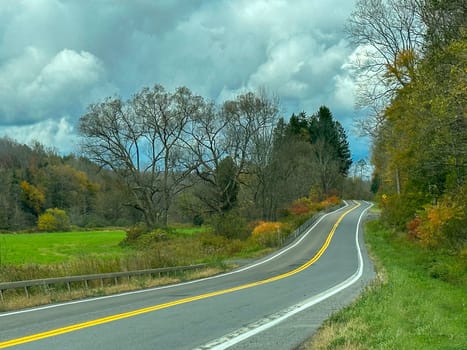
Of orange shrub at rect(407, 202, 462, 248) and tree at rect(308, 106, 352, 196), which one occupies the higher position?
tree at rect(308, 106, 352, 196)

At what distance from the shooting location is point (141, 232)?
219ft

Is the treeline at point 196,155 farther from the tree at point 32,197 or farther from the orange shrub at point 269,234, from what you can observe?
the tree at point 32,197

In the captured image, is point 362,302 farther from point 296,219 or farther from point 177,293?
point 296,219

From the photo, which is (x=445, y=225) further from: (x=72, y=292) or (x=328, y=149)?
(x=328, y=149)

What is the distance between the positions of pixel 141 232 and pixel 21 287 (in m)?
50.6

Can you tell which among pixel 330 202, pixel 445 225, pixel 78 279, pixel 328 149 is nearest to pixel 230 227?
pixel 445 225

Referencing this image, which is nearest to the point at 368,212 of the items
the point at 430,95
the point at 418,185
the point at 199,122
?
the point at 199,122

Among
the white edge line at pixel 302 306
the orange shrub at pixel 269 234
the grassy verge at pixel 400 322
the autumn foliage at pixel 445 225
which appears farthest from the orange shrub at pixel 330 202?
the grassy verge at pixel 400 322

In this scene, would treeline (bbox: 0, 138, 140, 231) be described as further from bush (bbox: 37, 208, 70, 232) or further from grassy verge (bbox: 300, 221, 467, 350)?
grassy verge (bbox: 300, 221, 467, 350)

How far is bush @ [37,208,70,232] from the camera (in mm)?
116750

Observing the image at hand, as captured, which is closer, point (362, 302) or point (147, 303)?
point (362, 302)

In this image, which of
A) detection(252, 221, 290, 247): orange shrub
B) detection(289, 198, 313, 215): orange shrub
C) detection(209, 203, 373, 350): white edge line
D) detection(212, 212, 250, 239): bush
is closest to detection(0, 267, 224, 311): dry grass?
detection(209, 203, 373, 350): white edge line

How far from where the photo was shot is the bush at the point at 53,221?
11675 centimetres

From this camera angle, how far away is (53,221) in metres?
117
